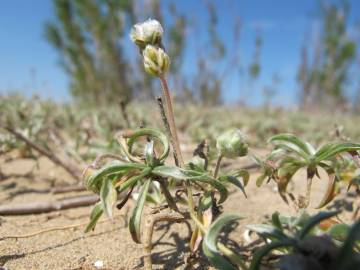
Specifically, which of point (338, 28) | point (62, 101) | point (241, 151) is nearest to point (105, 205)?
point (241, 151)

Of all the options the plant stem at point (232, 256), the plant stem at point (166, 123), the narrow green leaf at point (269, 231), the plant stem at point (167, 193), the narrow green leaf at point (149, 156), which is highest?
the plant stem at point (166, 123)

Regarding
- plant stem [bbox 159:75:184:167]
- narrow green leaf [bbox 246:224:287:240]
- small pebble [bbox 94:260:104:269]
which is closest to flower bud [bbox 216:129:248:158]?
plant stem [bbox 159:75:184:167]

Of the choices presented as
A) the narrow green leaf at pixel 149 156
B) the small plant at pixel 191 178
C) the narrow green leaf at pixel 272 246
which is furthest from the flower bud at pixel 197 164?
the narrow green leaf at pixel 272 246

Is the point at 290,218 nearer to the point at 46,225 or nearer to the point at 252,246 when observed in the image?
the point at 252,246

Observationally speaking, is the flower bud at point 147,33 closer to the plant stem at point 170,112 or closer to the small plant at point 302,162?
the plant stem at point 170,112

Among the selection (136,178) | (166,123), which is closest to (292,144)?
(166,123)

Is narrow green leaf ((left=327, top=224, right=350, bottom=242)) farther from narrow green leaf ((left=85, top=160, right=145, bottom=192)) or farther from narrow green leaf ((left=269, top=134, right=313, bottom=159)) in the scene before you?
narrow green leaf ((left=85, top=160, right=145, bottom=192))

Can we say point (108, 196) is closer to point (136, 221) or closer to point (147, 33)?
point (136, 221)

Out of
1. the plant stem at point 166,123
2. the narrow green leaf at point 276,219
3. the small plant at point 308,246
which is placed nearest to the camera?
the small plant at point 308,246
